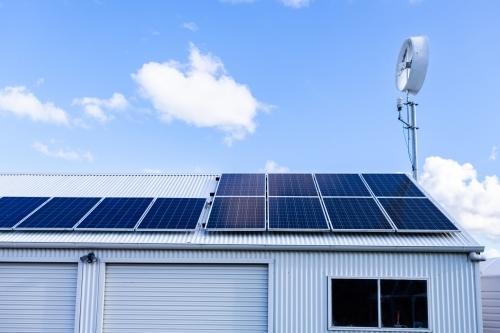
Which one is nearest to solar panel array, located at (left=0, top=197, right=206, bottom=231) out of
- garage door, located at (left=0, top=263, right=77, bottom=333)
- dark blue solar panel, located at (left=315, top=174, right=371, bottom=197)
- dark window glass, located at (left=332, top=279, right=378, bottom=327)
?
garage door, located at (left=0, top=263, right=77, bottom=333)

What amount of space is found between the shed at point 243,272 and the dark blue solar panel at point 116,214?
0.07 meters

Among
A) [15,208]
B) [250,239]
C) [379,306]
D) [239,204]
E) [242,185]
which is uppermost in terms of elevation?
[242,185]

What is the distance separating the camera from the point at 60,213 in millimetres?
13727

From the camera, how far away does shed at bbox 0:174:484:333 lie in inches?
458

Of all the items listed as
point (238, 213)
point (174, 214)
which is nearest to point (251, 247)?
point (238, 213)

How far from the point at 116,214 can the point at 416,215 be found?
8.27 metres

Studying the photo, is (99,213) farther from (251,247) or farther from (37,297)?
(251,247)

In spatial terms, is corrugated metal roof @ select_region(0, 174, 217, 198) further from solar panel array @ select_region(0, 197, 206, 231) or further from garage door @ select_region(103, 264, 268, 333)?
garage door @ select_region(103, 264, 268, 333)

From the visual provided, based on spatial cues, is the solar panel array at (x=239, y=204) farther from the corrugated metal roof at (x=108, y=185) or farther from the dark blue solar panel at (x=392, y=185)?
the dark blue solar panel at (x=392, y=185)

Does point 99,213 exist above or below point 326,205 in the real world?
below

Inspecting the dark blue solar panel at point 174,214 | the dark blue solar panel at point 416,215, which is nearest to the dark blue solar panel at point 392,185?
the dark blue solar panel at point 416,215

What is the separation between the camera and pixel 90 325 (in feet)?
39.2

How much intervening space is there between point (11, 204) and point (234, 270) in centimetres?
749

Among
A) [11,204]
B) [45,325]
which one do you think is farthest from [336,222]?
[11,204]
